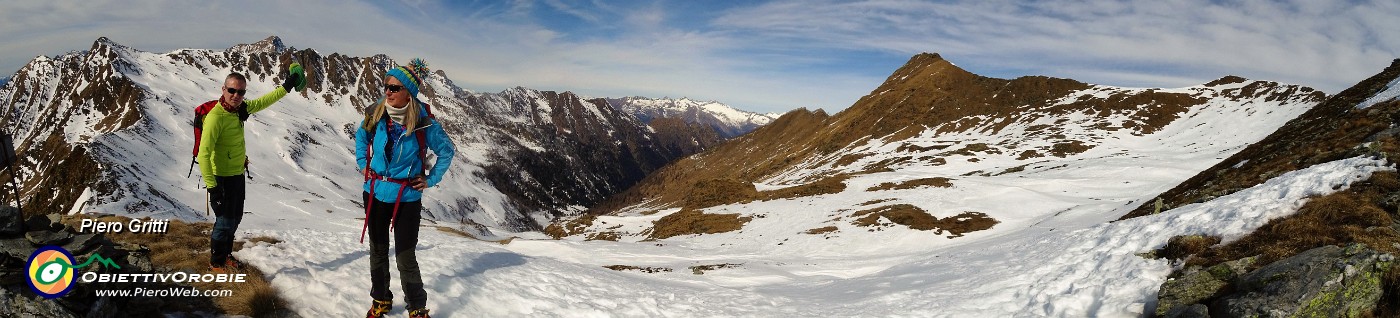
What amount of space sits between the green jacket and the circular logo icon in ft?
7.41

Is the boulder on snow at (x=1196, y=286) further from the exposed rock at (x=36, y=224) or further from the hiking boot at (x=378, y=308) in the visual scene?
the exposed rock at (x=36, y=224)

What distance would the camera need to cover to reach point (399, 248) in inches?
301

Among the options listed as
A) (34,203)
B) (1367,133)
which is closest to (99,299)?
(1367,133)

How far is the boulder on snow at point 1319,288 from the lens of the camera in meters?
7.86

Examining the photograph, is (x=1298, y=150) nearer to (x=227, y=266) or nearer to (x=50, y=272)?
(x=227, y=266)

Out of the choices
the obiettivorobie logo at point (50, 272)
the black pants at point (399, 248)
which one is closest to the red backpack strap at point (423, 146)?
the black pants at point (399, 248)

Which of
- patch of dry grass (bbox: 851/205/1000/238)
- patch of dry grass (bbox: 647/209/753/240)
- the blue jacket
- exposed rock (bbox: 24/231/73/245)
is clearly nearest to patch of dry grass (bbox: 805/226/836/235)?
patch of dry grass (bbox: 851/205/1000/238)

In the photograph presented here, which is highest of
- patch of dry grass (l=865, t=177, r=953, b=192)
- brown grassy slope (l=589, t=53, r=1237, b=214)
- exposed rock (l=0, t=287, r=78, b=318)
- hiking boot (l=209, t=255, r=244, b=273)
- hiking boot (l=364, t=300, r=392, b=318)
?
brown grassy slope (l=589, t=53, r=1237, b=214)

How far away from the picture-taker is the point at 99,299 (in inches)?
233

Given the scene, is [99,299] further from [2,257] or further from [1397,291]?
[1397,291]

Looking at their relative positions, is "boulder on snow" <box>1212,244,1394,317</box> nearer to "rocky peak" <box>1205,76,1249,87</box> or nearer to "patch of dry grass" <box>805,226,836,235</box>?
"patch of dry grass" <box>805,226,836,235</box>

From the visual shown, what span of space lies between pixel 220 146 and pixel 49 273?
10.6 feet

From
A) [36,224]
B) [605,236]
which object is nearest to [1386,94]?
[36,224]

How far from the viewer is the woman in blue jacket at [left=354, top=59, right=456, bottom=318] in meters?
7.17
